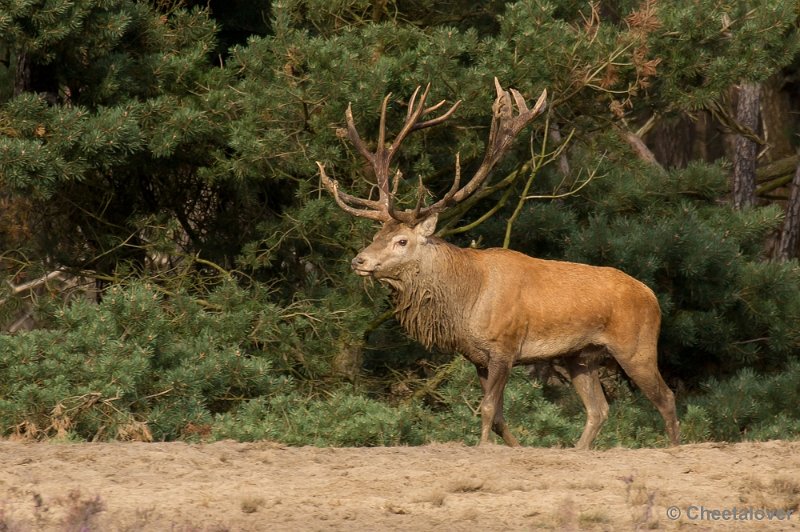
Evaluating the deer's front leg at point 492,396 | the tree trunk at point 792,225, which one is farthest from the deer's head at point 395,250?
the tree trunk at point 792,225

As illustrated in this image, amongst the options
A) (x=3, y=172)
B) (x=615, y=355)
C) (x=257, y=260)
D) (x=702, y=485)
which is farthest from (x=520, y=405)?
(x=3, y=172)

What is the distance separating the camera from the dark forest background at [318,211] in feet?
Result: 37.6

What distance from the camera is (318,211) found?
12.9 meters

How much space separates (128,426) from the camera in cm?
989

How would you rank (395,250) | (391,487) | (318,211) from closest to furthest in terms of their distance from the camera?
(391,487) < (395,250) < (318,211)

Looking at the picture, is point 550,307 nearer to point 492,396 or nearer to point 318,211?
point 492,396

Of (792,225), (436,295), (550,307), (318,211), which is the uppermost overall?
(436,295)

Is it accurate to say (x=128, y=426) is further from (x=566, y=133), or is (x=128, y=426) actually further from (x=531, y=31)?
(x=566, y=133)

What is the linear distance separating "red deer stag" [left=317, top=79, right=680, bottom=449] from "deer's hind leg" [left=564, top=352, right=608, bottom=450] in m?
0.01

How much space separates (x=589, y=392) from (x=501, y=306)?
3.71 feet

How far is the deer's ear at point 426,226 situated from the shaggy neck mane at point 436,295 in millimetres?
104

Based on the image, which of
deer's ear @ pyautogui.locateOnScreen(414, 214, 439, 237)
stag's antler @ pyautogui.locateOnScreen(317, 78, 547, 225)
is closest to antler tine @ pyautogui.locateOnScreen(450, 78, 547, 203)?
stag's antler @ pyautogui.locateOnScreen(317, 78, 547, 225)

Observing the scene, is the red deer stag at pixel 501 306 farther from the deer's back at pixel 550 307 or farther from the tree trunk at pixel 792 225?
the tree trunk at pixel 792 225

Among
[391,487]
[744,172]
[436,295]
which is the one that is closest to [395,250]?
[436,295]
